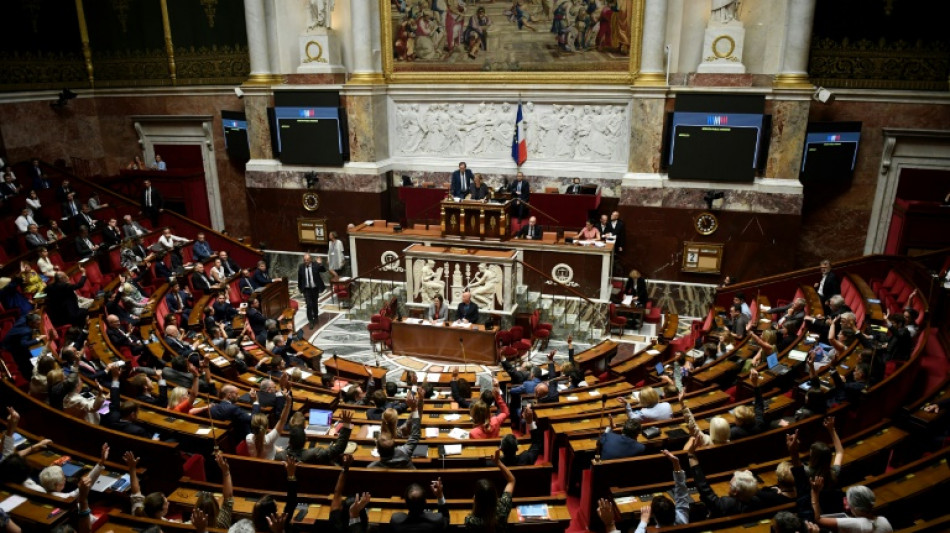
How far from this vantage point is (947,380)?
6609mm

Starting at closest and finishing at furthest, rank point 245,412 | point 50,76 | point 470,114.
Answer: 1. point 245,412
2. point 470,114
3. point 50,76

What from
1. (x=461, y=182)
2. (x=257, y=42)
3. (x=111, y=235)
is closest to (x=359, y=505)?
(x=461, y=182)

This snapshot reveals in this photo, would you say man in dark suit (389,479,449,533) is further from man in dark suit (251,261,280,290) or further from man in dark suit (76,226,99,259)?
man in dark suit (76,226,99,259)

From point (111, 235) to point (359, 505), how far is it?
12.3 m

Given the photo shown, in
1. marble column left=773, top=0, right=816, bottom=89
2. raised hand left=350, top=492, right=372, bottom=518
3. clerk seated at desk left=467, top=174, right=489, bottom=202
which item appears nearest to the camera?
raised hand left=350, top=492, right=372, bottom=518

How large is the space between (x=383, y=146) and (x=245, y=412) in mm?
10324

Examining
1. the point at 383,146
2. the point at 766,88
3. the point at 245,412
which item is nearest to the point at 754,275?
the point at 766,88

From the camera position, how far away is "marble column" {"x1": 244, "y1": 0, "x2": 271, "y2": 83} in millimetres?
15727

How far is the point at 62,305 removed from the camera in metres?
10.1

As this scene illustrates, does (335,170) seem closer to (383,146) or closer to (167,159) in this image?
(383,146)

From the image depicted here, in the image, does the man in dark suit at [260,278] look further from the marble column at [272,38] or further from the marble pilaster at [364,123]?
the marble column at [272,38]

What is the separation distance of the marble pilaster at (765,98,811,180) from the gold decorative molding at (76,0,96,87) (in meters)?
18.6

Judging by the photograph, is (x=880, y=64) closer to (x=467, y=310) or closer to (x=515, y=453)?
(x=467, y=310)

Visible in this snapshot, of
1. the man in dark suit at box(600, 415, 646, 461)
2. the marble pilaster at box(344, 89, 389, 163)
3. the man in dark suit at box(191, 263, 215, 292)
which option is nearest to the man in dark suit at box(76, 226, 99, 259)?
the man in dark suit at box(191, 263, 215, 292)
